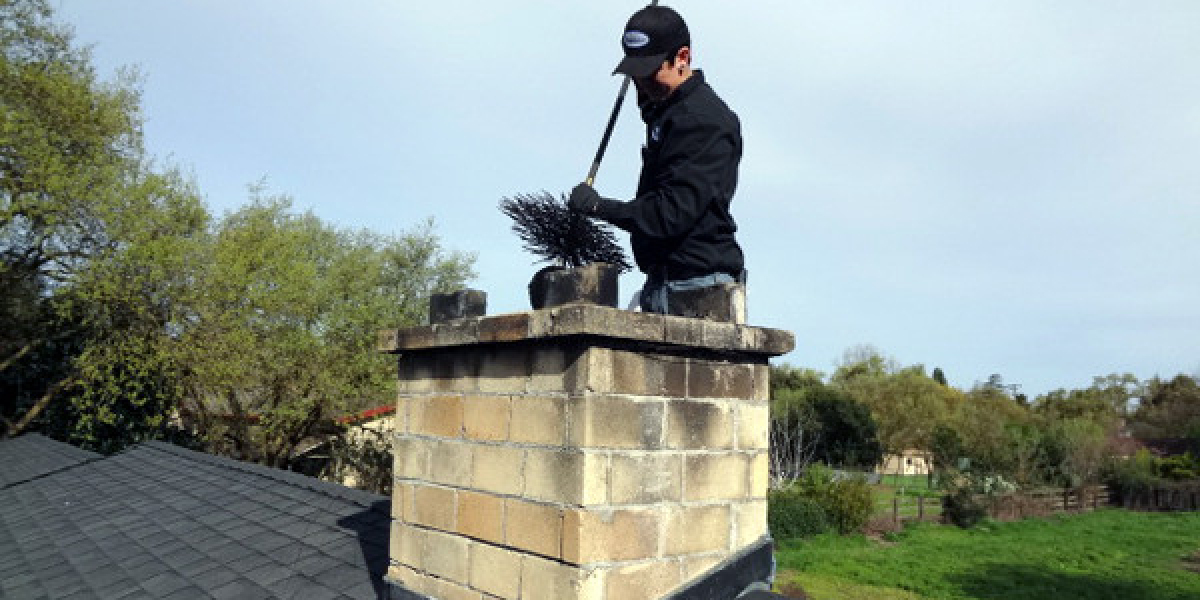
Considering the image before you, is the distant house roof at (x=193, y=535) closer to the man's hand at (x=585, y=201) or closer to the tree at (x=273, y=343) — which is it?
the man's hand at (x=585, y=201)

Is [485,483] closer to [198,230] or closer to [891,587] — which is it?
[891,587]

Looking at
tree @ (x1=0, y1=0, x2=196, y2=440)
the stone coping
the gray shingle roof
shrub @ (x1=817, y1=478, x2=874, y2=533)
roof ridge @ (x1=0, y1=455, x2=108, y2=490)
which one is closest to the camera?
the stone coping

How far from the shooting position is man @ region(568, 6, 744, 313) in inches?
114

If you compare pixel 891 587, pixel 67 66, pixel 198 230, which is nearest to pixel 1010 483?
pixel 891 587

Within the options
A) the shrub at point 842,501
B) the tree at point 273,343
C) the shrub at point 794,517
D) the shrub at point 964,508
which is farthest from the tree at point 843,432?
the tree at point 273,343

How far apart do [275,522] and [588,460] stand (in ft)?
12.7

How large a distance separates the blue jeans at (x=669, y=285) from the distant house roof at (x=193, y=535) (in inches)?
67.7

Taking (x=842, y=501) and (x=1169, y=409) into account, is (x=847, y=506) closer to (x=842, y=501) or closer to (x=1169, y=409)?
(x=842, y=501)

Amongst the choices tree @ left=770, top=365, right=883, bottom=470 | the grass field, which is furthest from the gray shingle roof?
tree @ left=770, top=365, right=883, bottom=470

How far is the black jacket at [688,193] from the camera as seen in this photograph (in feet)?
9.49

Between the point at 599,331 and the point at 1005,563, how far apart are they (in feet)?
70.4

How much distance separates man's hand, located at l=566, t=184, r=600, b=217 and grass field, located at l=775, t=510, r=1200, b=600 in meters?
14.8

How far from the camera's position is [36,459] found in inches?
451

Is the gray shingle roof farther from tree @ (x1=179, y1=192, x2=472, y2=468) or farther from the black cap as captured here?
the black cap
